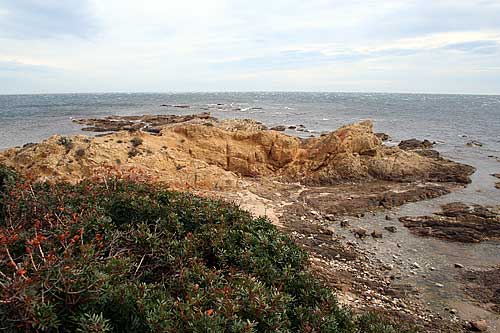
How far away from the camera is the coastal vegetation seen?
10.6ft

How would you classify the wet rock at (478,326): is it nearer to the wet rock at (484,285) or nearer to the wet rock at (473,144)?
the wet rock at (484,285)

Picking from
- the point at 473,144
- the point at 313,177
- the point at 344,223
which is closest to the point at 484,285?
the point at 344,223

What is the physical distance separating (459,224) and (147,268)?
46.4 feet

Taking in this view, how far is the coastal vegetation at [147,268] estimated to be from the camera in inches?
127

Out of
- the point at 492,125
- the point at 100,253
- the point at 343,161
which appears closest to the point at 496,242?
the point at 343,161

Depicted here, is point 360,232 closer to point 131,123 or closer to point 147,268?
point 147,268

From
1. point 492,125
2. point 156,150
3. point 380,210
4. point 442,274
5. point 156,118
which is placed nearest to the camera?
point 442,274

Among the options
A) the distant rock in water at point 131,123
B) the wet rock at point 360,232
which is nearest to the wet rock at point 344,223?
the wet rock at point 360,232

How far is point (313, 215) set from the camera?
15.5m

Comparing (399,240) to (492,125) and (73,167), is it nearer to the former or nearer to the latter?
(73,167)

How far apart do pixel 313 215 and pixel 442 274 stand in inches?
220

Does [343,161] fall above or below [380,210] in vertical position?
above

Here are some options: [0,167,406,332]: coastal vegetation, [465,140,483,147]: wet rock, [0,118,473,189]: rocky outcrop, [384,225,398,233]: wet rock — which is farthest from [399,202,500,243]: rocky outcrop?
[465,140,483,147]: wet rock

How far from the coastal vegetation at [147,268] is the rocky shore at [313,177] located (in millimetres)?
3544
